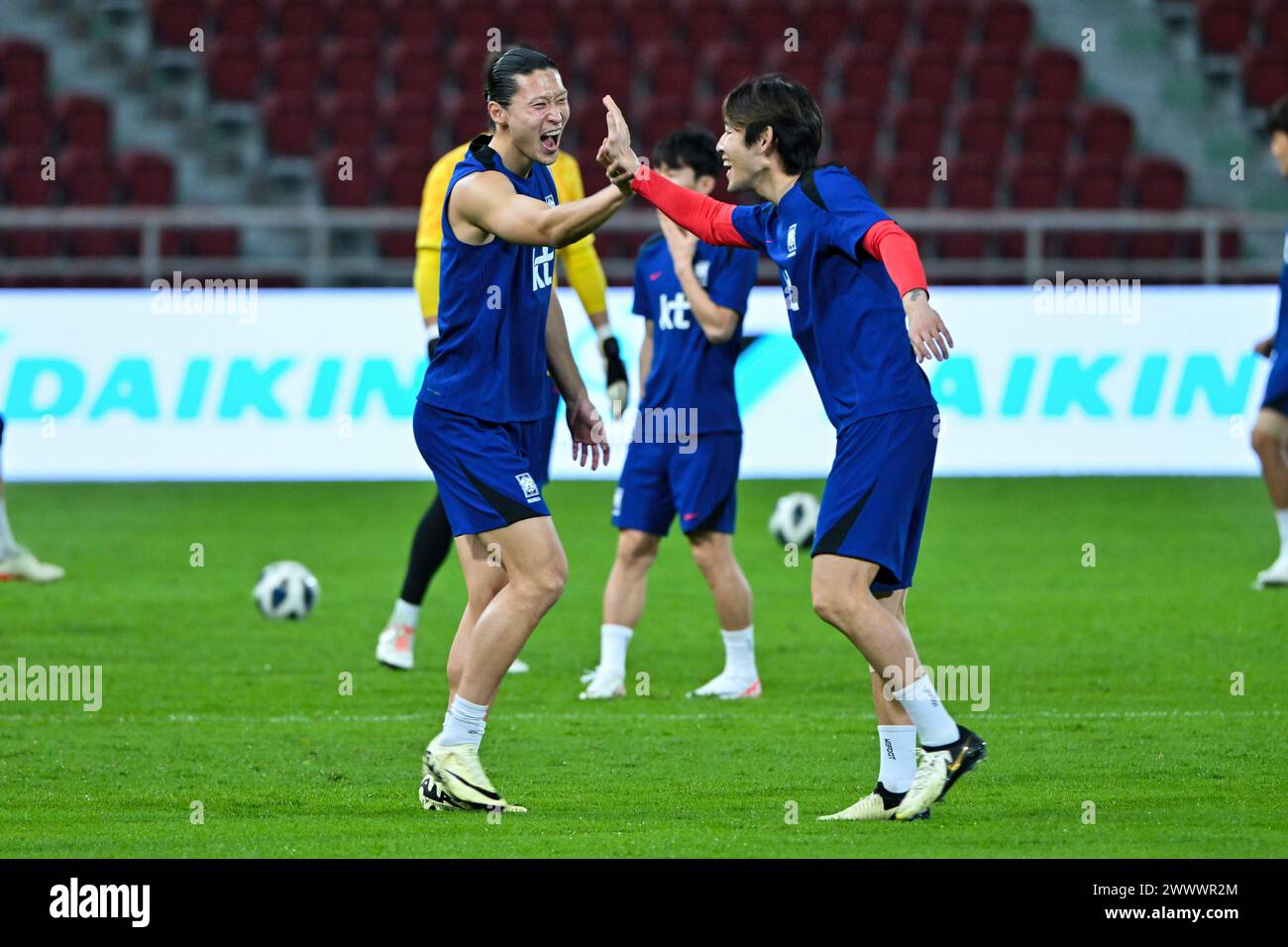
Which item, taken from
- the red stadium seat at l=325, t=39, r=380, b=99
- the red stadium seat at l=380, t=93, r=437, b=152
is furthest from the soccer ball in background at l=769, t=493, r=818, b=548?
the red stadium seat at l=325, t=39, r=380, b=99

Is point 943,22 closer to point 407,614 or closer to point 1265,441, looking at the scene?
point 1265,441

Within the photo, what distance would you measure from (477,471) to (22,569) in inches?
230

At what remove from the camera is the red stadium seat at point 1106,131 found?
21484 millimetres

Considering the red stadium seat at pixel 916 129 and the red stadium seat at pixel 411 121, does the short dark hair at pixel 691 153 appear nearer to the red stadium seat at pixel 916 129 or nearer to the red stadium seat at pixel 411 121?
the red stadium seat at pixel 411 121

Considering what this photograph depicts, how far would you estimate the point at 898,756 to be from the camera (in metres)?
6.27

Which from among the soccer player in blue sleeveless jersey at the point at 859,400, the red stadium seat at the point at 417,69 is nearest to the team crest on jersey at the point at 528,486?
the soccer player in blue sleeveless jersey at the point at 859,400

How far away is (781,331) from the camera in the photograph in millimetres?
15891

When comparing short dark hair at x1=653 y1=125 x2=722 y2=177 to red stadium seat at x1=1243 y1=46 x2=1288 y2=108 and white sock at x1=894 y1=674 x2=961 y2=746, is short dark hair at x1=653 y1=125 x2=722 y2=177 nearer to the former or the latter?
white sock at x1=894 y1=674 x2=961 y2=746

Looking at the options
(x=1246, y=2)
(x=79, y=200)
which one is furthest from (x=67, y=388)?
(x=1246, y=2)

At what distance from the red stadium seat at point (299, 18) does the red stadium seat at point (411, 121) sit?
180cm

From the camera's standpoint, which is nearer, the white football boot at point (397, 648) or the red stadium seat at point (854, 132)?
the white football boot at point (397, 648)

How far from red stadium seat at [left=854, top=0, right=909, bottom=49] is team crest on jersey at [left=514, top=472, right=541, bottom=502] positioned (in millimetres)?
16668

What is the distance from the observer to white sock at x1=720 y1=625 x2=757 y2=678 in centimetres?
893
